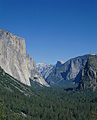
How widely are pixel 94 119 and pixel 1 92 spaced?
54.5 m

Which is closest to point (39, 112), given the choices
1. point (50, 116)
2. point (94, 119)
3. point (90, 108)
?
point (50, 116)

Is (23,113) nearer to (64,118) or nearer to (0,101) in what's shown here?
(0,101)

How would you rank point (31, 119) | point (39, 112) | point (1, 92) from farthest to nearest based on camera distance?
1. point (1, 92)
2. point (39, 112)
3. point (31, 119)

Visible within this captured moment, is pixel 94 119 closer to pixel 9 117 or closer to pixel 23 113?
pixel 23 113

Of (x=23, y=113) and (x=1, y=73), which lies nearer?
(x=23, y=113)

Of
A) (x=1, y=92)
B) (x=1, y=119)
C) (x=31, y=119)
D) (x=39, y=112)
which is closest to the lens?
(x=1, y=119)

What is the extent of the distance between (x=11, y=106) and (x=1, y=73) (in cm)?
7965

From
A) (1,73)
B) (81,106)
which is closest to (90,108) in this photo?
(81,106)

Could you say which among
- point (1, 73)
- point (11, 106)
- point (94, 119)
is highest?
point (1, 73)

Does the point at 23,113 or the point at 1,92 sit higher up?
the point at 1,92

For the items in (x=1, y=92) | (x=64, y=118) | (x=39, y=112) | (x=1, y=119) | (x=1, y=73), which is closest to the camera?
(x=1, y=119)

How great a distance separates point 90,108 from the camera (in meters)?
118

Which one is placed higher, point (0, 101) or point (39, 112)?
point (0, 101)

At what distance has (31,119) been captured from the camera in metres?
84.2
